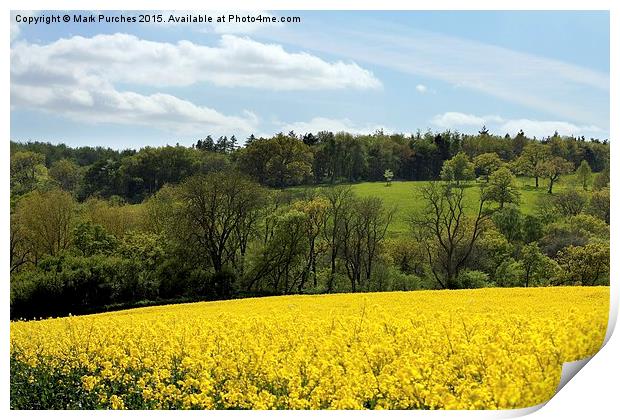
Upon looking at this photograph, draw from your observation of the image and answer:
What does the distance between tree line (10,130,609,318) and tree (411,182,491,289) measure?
0.8 inches

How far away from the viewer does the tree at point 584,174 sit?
10.8 meters

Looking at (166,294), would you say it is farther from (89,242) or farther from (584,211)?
(584,211)

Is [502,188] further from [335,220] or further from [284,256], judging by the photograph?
[284,256]

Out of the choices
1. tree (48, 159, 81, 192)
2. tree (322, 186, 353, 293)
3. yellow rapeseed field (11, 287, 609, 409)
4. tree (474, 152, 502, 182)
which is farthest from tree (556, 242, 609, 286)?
tree (48, 159, 81, 192)

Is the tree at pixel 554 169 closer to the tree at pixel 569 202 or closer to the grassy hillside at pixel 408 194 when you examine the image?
the grassy hillside at pixel 408 194

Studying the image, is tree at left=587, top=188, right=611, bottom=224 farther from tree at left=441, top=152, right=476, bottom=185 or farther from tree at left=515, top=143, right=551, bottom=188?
tree at left=441, top=152, right=476, bottom=185

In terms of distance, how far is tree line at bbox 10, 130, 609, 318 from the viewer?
9727 mm

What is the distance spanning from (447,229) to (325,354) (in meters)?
4.86

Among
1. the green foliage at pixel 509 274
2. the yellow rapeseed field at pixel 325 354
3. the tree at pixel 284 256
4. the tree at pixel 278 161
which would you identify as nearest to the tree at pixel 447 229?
the green foliage at pixel 509 274

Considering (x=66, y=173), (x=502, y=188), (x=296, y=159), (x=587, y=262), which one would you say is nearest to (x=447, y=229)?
(x=502, y=188)

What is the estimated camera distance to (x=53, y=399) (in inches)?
301

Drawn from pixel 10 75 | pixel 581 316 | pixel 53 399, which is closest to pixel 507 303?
pixel 581 316
